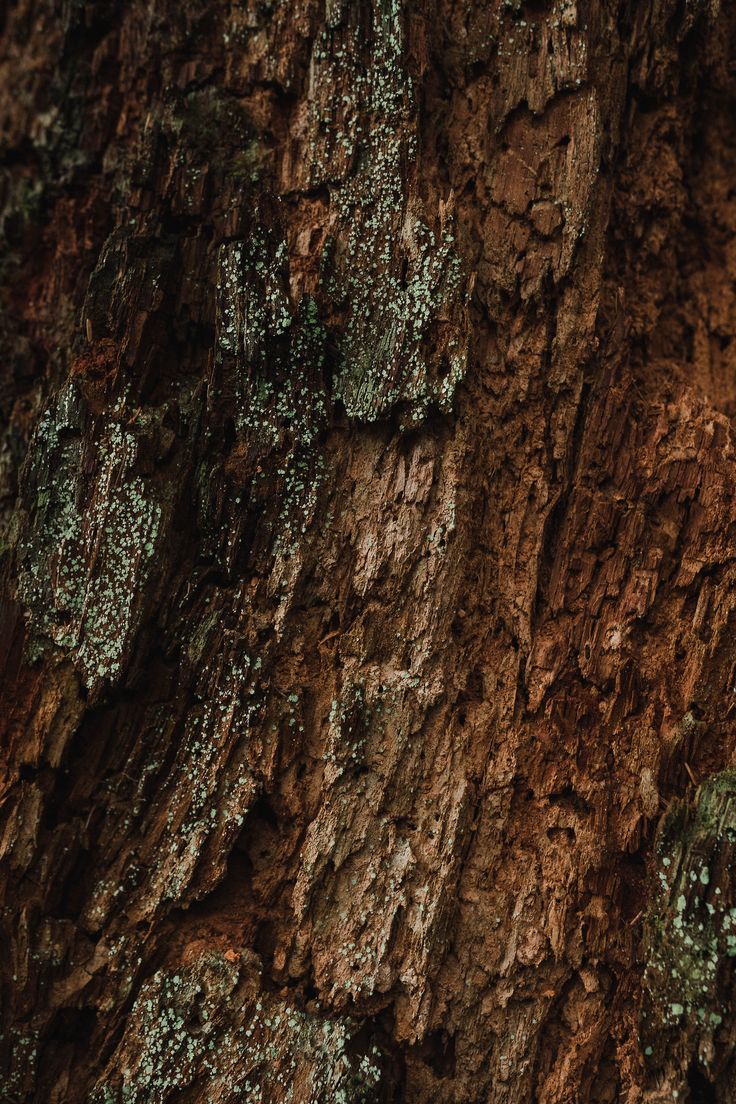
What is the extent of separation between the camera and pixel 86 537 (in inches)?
141

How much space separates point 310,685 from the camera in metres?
3.50

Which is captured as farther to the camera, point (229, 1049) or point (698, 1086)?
point (229, 1049)

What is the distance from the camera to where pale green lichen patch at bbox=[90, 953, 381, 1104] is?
10.3 ft

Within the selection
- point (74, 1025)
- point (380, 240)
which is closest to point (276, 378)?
point (380, 240)

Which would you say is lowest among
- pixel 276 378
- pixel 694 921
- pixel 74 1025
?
pixel 74 1025

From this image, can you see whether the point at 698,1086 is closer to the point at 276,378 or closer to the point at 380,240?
the point at 276,378

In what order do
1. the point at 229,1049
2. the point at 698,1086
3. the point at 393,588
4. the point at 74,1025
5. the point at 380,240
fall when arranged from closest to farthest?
the point at 698,1086 < the point at 229,1049 < the point at 74,1025 < the point at 393,588 < the point at 380,240

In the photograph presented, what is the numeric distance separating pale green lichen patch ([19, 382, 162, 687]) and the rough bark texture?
0.05 ft

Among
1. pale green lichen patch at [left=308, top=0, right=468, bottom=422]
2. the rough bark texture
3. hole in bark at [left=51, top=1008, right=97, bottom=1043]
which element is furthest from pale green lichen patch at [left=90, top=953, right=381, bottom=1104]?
pale green lichen patch at [left=308, top=0, right=468, bottom=422]

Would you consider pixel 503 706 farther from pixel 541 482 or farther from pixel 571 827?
pixel 541 482

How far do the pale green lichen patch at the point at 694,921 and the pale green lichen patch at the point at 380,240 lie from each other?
1825 mm

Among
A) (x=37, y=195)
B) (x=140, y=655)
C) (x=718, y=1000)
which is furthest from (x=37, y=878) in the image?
(x=37, y=195)

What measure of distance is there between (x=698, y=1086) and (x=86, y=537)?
9.97 feet

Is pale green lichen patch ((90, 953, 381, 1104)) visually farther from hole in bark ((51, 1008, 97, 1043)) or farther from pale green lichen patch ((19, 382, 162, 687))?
pale green lichen patch ((19, 382, 162, 687))
